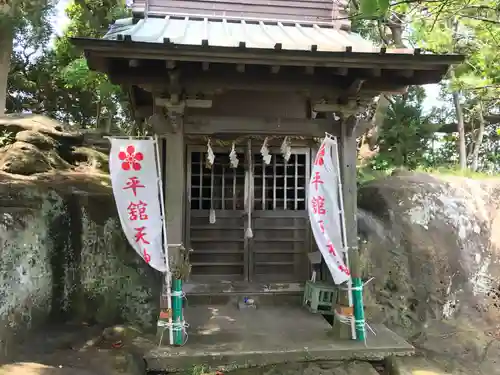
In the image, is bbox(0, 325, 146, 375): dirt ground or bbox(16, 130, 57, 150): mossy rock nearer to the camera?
bbox(0, 325, 146, 375): dirt ground

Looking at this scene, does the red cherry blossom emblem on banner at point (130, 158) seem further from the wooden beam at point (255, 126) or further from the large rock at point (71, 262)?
the large rock at point (71, 262)

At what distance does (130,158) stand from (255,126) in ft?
5.72

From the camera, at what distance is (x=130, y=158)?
541cm

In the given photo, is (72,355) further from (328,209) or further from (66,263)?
(328,209)

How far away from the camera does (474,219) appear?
10203 millimetres

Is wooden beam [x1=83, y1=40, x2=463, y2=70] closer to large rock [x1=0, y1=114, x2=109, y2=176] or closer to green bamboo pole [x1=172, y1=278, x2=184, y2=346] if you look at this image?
green bamboo pole [x1=172, y1=278, x2=184, y2=346]

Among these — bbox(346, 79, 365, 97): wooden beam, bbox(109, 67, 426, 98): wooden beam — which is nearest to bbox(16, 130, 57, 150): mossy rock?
bbox(109, 67, 426, 98): wooden beam

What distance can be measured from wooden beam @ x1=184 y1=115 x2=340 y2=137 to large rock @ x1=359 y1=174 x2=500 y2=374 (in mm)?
3153

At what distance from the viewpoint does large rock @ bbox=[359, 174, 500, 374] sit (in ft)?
27.4

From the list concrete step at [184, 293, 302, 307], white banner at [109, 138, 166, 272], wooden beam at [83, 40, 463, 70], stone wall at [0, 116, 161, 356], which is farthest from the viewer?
concrete step at [184, 293, 302, 307]

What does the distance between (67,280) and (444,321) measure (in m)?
7.40

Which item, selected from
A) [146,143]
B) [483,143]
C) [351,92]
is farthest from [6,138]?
[483,143]

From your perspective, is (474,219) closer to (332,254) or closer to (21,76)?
(332,254)

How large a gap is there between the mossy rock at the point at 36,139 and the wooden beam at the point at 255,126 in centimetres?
679
